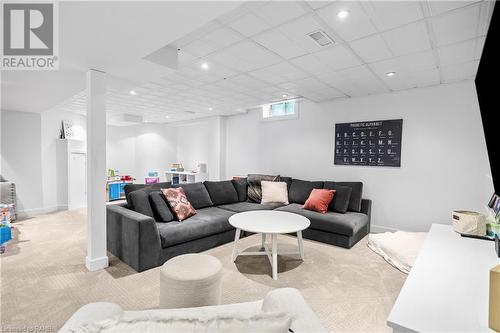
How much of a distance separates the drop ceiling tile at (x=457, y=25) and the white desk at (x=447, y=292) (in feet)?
6.05

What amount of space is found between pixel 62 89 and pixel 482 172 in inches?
243

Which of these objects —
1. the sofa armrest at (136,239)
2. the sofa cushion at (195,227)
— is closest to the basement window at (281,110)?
the sofa cushion at (195,227)

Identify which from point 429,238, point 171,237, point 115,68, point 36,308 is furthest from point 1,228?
point 429,238

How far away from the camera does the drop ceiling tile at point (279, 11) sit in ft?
6.25

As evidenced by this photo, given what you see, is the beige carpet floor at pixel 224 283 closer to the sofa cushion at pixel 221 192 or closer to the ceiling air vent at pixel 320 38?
the sofa cushion at pixel 221 192

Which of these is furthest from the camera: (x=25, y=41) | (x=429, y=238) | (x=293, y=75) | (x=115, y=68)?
(x=293, y=75)

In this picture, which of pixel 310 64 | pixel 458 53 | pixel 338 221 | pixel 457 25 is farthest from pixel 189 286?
pixel 458 53

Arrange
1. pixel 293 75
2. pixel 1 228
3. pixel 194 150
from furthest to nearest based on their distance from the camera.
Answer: pixel 194 150
pixel 293 75
pixel 1 228

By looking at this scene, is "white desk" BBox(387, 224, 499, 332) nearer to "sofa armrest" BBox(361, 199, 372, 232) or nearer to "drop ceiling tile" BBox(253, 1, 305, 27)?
"drop ceiling tile" BBox(253, 1, 305, 27)

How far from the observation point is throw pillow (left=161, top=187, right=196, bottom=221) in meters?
3.42

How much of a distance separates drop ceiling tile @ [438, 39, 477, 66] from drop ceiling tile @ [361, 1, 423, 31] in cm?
83

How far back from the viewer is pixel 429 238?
81.4 inches

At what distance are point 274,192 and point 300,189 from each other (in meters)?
0.51

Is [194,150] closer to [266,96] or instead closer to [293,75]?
[266,96]
